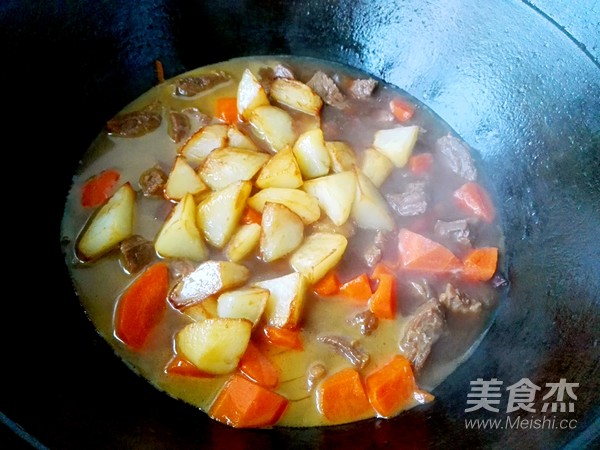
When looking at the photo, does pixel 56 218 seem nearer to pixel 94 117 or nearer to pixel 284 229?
pixel 94 117

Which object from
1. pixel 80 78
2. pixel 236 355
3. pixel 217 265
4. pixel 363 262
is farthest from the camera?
pixel 80 78

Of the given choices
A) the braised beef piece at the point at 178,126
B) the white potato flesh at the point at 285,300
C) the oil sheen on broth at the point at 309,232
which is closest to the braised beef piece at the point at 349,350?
the oil sheen on broth at the point at 309,232

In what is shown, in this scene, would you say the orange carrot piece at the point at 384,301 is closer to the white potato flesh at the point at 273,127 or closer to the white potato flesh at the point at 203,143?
the white potato flesh at the point at 273,127

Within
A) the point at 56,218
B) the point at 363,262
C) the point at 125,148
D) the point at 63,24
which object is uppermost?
the point at 63,24

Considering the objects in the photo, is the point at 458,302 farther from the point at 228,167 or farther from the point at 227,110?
the point at 227,110

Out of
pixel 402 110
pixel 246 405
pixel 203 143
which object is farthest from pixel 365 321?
pixel 402 110

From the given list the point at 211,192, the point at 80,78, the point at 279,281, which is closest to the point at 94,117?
the point at 80,78
